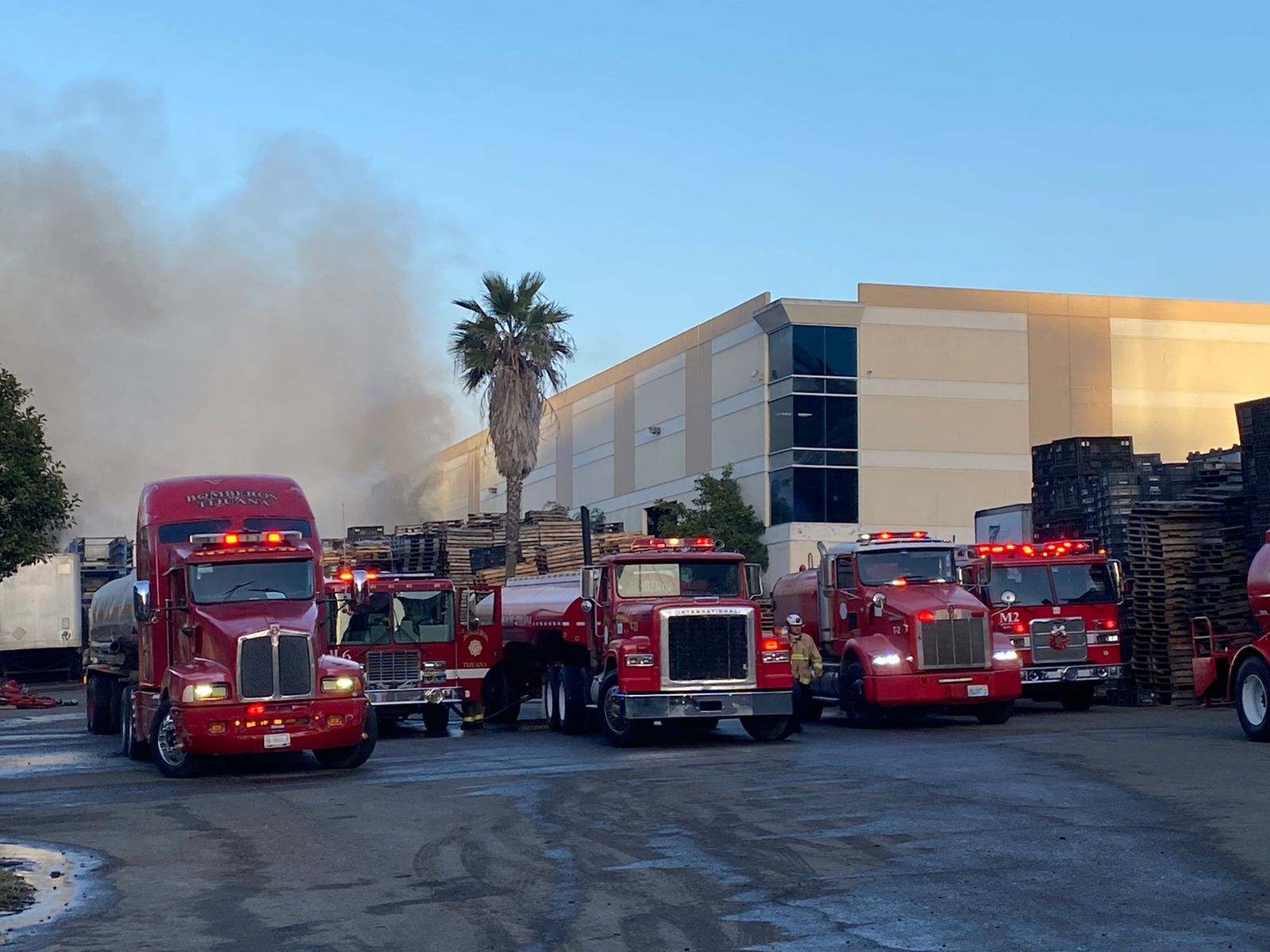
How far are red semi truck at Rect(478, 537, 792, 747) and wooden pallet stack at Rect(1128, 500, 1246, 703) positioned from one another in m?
8.53

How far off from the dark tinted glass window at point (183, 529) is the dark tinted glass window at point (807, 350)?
36.4 meters

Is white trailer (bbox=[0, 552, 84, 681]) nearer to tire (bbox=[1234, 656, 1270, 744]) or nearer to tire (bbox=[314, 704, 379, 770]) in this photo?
tire (bbox=[314, 704, 379, 770])

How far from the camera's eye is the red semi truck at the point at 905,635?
22.6m

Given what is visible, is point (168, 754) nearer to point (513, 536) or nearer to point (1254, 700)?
point (1254, 700)

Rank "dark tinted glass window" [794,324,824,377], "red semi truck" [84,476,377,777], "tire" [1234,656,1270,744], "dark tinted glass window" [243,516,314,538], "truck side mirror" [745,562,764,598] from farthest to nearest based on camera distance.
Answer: "dark tinted glass window" [794,324,824,377] < "truck side mirror" [745,562,764,598] < "dark tinted glass window" [243,516,314,538] < "tire" [1234,656,1270,744] < "red semi truck" [84,476,377,777]

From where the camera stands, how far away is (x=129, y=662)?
22438 mm

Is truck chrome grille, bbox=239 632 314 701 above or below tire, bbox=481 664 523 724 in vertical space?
above

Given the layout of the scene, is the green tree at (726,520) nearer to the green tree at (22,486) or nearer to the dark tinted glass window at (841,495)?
the dark tinted glass window at (841,495)

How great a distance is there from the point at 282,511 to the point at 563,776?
6.43m

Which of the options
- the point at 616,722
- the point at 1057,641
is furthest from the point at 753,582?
the point at 1057,641

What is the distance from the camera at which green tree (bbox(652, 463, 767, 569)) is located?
185 ft

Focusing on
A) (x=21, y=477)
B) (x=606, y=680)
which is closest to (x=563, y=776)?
(x=606, y=680)

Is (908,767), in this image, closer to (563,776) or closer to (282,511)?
(563,776)

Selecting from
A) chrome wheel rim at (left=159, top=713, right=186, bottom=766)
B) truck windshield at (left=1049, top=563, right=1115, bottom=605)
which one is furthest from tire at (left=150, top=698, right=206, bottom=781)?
truck windshield at (left=1049, top=563, right=1115, bottom=605)
